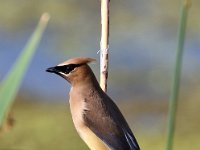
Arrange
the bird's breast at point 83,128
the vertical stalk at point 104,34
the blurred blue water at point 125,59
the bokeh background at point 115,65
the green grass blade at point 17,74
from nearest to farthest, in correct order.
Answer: the green grass blade at point 17,74
the vertical stalk at point 104,34
the bird's breast at point 83,128
the bokeh background at point 115,65
the blurred blue water at point 125,59

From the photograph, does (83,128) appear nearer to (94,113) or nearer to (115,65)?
(94,113)

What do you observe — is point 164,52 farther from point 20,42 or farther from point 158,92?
point 20,42

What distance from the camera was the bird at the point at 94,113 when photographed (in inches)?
84.3

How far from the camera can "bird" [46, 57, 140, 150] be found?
2141 millimetres

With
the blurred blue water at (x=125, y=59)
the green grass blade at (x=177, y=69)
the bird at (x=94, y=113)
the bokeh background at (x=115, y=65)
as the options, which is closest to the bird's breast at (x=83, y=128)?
the bird at (x=94, y=113)

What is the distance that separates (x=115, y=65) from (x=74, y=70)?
15.6 ft

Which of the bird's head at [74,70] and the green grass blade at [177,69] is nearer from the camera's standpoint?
the green grass blade at [177,69]

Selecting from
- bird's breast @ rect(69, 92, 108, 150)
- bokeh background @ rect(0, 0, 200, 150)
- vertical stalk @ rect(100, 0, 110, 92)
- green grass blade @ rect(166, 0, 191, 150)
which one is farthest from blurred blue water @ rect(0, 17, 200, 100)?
green grass blade @ rect(166, 0, 191, 150)

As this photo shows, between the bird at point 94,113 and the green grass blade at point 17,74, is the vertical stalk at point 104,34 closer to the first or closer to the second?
the bird at point 94,113

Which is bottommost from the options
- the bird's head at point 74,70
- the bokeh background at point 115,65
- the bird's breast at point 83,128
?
the bokeh background at point 115,65

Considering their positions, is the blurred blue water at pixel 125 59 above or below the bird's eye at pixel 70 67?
below

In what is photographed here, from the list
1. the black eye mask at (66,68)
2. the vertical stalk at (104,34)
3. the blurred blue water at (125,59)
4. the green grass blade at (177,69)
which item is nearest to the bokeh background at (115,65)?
the blurred blue water at (125,59)

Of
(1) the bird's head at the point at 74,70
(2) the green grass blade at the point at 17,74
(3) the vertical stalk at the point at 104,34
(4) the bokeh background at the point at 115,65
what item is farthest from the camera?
(4) the bokeh background at the point at 115,65

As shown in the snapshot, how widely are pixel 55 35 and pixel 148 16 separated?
87 centimetres
